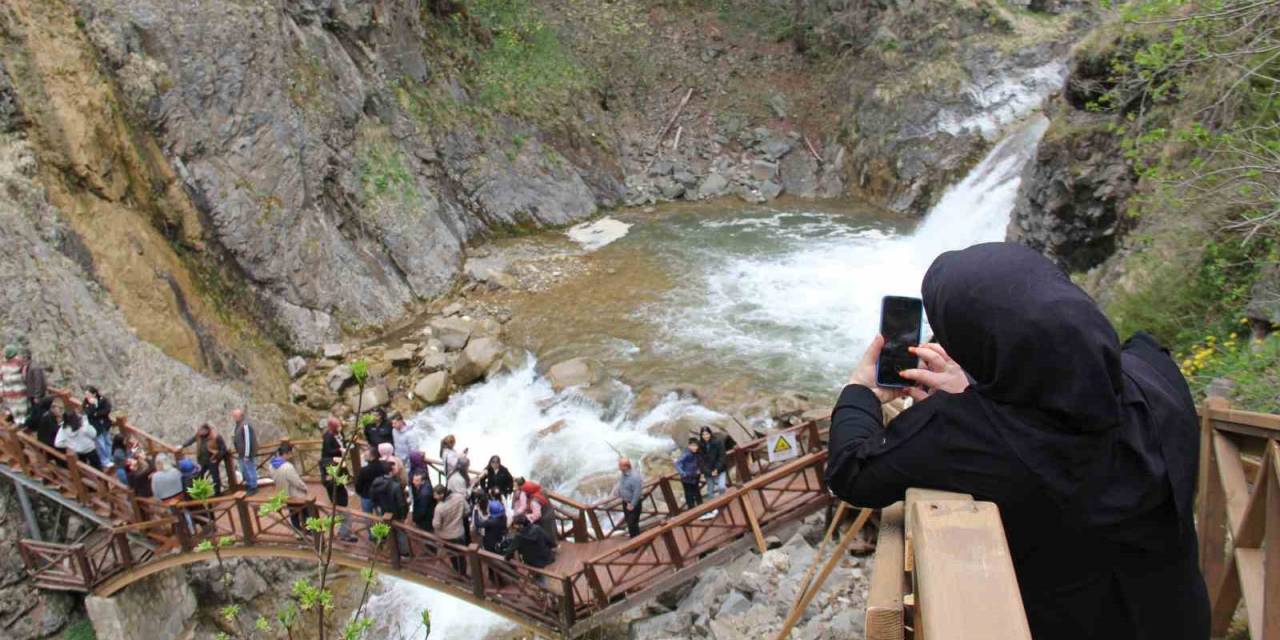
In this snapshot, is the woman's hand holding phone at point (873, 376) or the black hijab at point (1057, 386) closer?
the black hijab at point (1057, 386)

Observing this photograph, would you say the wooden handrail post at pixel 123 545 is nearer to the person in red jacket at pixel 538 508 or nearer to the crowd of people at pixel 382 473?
the crowd of people at pixel 382 473

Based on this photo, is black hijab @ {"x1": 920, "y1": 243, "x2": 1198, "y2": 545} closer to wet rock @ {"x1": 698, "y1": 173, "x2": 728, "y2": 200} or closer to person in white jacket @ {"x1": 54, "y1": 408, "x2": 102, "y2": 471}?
person in white jacket @ {"x1": 54, "y1": 408, "x2": 102, "y2": 471}

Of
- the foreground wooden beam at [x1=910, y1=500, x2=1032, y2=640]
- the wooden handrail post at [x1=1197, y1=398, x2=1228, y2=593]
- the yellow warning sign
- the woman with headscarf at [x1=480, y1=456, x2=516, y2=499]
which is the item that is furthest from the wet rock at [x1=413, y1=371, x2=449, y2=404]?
the foreground wooden beam at [x1=910, y1=500, x2=1032, y2=640]

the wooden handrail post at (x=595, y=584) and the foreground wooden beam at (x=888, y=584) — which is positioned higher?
the foreground wooden beam at (x=888, y=584)

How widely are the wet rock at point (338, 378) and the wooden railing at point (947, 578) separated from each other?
16.5m

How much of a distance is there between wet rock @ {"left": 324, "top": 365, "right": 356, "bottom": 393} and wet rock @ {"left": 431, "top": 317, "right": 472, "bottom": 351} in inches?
88.9

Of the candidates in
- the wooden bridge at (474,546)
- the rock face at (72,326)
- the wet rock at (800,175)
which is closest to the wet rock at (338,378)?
the rock face at (72,326)

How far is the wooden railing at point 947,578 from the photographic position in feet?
4.57

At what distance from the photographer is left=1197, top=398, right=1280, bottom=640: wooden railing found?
105 inches

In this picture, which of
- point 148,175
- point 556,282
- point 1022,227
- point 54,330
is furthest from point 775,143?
point 54,330

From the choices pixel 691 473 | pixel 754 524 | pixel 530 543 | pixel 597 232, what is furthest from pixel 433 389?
pixel 597 232

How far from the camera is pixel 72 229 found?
14.2m

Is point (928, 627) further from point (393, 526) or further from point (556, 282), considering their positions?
point (556, 282)

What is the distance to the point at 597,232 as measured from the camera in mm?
26453
